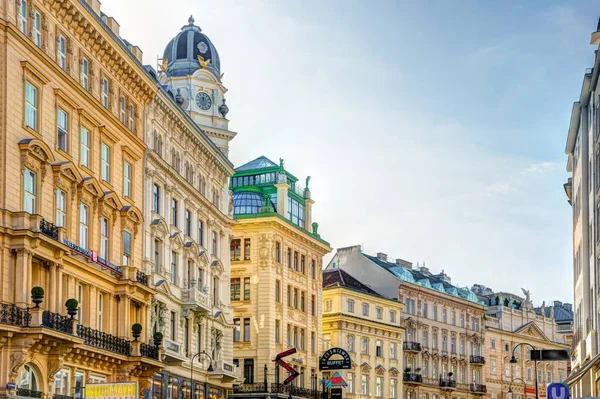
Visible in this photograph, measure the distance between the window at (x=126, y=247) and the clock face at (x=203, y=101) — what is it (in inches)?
893

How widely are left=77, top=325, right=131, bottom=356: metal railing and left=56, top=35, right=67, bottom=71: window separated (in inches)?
413

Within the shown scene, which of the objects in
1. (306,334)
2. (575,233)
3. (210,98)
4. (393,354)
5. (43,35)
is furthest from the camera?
(393,354)

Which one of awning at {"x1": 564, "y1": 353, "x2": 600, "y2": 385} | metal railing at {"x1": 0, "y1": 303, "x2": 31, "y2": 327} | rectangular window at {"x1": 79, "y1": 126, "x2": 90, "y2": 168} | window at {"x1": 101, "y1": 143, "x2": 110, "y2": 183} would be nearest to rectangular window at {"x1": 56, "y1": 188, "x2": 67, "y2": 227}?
rectangular window at {"x1": 79, "y1": 126, "x2": 90, "y2": 168}

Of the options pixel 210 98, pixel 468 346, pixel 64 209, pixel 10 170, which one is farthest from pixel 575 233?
pixel 468 346

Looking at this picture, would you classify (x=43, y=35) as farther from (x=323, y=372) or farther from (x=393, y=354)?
(x=393, y=354)

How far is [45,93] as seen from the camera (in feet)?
137

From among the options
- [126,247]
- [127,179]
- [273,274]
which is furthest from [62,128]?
[273,274]

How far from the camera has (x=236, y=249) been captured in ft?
274

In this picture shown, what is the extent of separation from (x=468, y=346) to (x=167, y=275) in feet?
229

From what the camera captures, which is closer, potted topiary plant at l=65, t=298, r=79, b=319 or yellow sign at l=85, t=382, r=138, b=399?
yellow sign at l=85, t=382, r=138, b=399

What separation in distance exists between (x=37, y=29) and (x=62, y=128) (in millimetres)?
4284

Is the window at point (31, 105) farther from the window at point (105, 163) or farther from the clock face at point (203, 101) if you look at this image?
the clock face at point (203, 101)

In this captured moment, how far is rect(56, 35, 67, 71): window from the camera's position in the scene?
142 ft

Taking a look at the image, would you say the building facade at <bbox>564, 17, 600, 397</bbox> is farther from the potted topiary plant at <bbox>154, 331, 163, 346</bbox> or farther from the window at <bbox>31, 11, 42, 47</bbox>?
the window at <bbox>31, 11, 42, 47</bbox>
